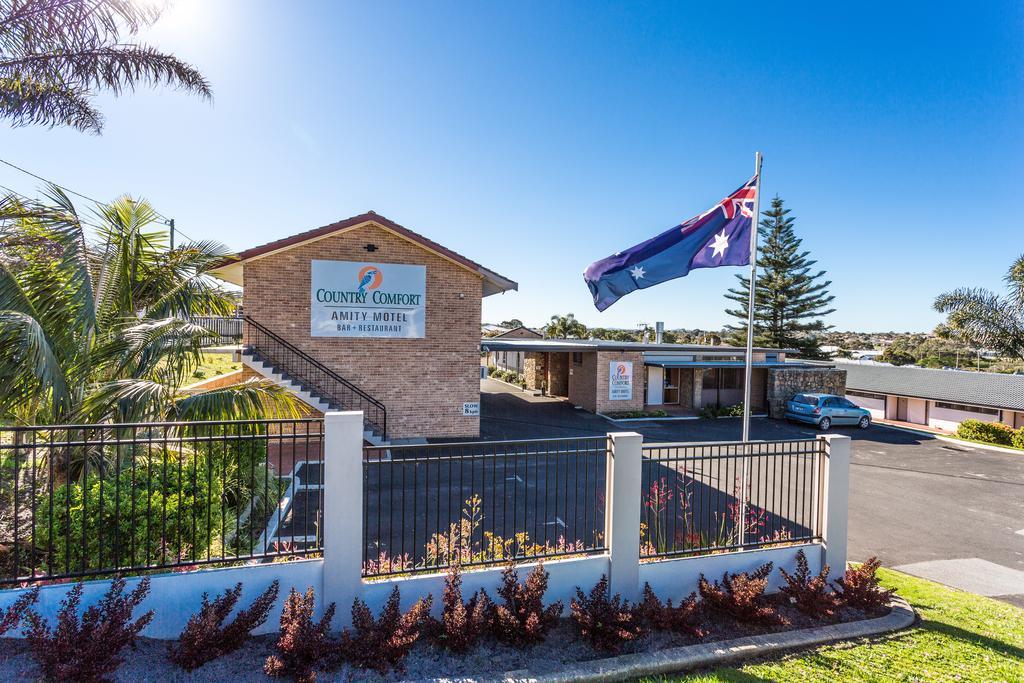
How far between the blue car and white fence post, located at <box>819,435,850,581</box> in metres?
15.9

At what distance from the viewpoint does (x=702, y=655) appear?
448cm

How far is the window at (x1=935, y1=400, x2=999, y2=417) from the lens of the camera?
25453 mm

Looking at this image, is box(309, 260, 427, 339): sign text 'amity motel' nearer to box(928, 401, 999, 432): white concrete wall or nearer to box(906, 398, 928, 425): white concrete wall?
box(928, 401, 999, 432): white concrete wall

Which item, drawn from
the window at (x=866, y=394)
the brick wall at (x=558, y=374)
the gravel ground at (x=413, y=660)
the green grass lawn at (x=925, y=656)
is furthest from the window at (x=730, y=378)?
Result: the gravel ground at (x=413, y=660)

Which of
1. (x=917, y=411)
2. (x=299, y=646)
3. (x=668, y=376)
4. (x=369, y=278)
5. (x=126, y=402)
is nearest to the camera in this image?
(x=299, y=646)

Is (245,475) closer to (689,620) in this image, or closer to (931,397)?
(689,620)

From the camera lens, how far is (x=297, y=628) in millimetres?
4012

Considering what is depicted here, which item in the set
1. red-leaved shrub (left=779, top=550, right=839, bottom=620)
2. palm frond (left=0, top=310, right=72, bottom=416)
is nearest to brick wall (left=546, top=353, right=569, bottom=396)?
red-leaved shrub (left=779, top=550, right=839, bottom=620)

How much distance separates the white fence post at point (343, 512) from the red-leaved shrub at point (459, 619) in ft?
2.82

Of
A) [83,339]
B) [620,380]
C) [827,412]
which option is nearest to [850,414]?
[827,412]

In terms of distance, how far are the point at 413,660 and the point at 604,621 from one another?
69.8 inches

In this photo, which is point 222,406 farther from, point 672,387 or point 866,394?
point 866,394

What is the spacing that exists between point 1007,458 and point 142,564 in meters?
22.2

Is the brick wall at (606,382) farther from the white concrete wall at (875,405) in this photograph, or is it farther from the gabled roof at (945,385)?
the white concrete wall at (875,405)
